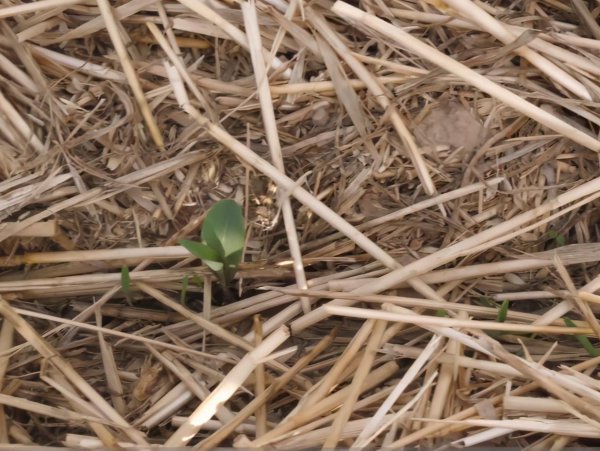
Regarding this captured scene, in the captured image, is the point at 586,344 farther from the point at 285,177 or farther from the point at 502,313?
the point at 285,177

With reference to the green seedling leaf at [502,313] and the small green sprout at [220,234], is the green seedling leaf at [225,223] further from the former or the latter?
the green seedling leaf at [502,313]

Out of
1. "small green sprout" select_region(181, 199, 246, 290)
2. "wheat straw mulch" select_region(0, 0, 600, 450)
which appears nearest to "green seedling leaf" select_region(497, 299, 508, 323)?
"wheat straw mulch" select_region(0, 0, 600, 450)

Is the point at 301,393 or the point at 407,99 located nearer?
the point at 301,393

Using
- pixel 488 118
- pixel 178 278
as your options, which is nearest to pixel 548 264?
pixel 488 118

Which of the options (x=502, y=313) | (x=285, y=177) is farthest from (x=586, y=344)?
(x=285, y=177)

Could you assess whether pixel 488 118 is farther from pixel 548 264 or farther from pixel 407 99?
pixel 548 264

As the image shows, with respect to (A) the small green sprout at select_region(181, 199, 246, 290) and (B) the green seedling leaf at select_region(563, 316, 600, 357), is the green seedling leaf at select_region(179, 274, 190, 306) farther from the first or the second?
(B) the green seedling leaf at select_region(563, 316, 600, 357)
